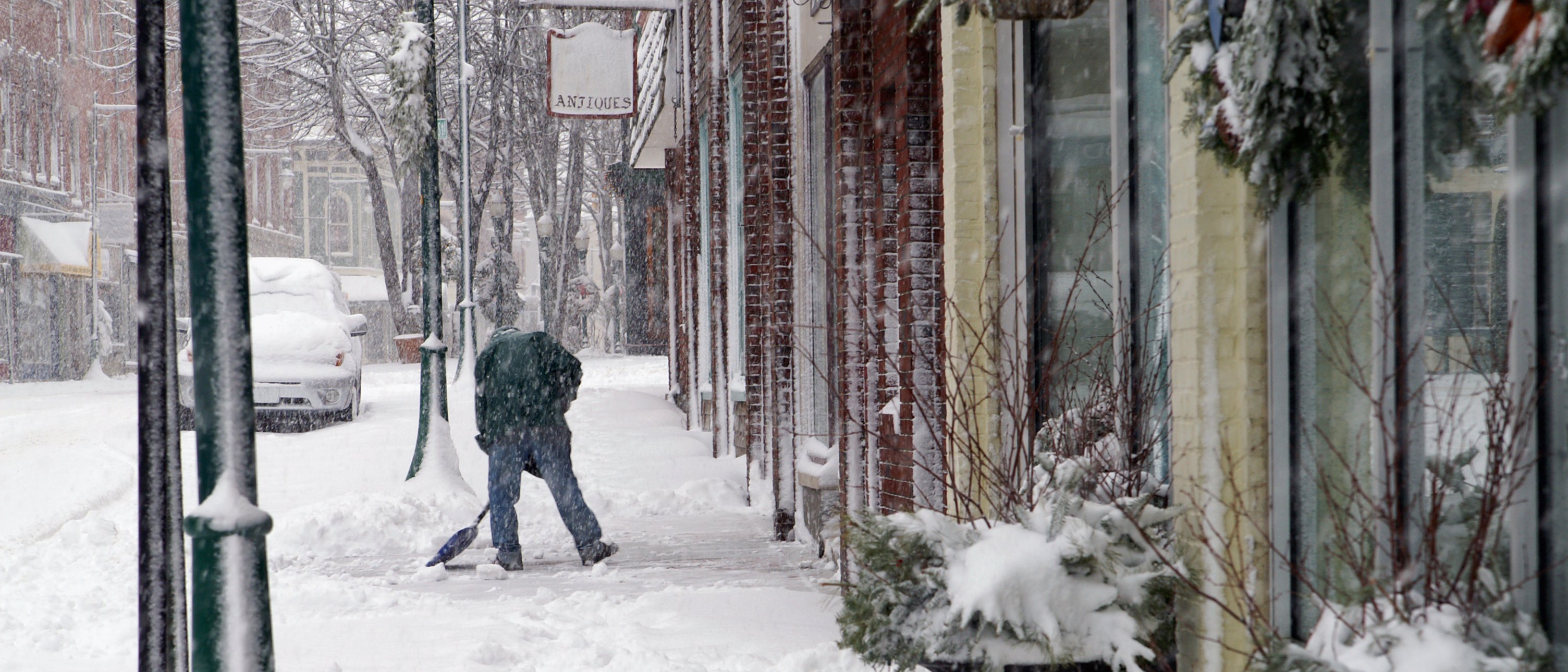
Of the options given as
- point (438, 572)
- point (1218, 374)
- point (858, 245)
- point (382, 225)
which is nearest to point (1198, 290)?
point (1218, 374)

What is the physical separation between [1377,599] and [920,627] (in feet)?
3.94

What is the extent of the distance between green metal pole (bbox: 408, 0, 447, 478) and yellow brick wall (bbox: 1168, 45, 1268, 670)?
9.42 m

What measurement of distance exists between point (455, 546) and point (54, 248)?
3304 cm

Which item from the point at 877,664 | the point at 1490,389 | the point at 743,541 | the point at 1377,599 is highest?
the point at 1490,389

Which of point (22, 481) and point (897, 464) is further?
point (22, 481)

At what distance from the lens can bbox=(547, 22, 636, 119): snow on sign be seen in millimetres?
16000

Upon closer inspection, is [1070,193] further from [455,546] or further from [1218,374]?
[455,546]

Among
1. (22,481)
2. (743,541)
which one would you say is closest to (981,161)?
(743,541)

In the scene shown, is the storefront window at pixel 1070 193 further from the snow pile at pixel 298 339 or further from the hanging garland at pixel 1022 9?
the snow pile at pixel 298 339

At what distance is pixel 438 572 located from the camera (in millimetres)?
8047

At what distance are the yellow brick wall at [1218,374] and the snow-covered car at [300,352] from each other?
45.5ft

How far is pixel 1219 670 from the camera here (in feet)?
12.3

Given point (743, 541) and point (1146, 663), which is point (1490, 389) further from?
point (743, 541)

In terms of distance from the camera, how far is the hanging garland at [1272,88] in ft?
9.67
